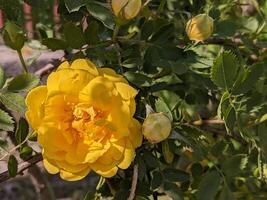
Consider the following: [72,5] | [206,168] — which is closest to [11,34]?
[72,5]

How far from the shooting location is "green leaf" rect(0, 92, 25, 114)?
0.87m

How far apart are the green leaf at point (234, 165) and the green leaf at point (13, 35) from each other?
14.9 inches

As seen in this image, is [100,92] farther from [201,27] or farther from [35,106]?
[201,27]

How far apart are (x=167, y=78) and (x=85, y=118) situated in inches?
13.0

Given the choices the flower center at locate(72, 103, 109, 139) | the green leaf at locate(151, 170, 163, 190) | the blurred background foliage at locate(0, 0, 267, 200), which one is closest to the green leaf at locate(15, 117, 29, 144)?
the blurred background foliage at locate(0, 0, 267, 200)

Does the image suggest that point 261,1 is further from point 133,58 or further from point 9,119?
point 9,119

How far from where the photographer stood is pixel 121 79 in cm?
81

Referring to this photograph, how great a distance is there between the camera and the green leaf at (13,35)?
889 mm

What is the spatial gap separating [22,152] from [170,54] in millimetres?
269

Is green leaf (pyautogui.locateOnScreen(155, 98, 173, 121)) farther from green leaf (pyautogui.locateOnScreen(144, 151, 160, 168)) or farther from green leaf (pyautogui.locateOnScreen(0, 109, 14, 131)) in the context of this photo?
green leaf (pyautogui.locateOnScreen(0, 109, 14, 131))

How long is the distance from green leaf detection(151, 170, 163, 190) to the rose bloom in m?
0.16

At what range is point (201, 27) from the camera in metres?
0.90

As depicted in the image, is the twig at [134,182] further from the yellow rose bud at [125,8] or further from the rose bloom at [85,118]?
the yellow rose bud at [125,8]

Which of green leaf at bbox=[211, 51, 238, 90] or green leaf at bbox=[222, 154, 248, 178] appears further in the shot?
green leaf at bbox=[222, 154, 248, 178]
